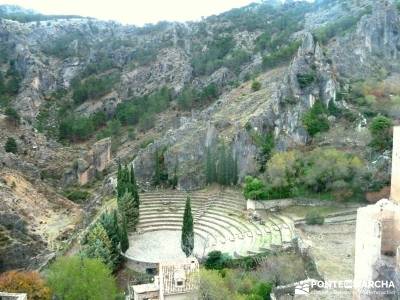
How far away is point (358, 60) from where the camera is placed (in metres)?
52.5

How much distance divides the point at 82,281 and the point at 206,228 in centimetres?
1026

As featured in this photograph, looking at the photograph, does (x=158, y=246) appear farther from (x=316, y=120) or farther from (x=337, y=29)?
(x=337, y=29)

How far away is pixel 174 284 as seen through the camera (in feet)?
79.6

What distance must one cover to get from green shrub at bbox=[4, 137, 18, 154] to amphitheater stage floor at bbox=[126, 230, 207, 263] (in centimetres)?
2416

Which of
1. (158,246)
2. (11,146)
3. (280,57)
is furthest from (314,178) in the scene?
(11,146)

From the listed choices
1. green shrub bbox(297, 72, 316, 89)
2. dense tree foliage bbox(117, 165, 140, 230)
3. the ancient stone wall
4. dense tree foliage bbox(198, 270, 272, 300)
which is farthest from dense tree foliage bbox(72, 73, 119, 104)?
the ancient stone wall

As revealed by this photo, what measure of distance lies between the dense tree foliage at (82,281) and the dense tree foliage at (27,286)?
0.59m

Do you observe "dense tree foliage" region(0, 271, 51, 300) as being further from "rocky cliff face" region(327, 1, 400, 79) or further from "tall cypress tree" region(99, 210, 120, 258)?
"rocky cliff face" region(327, 1, 400, 79)

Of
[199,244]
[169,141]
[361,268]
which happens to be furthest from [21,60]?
[361,268]

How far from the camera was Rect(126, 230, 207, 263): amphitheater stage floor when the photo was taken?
29.6m

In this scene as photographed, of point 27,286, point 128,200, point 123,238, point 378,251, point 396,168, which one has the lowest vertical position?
point 27,286

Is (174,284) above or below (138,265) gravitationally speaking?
below

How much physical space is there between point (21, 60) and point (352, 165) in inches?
2319

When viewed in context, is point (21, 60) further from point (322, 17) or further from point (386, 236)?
point (386, 236)
